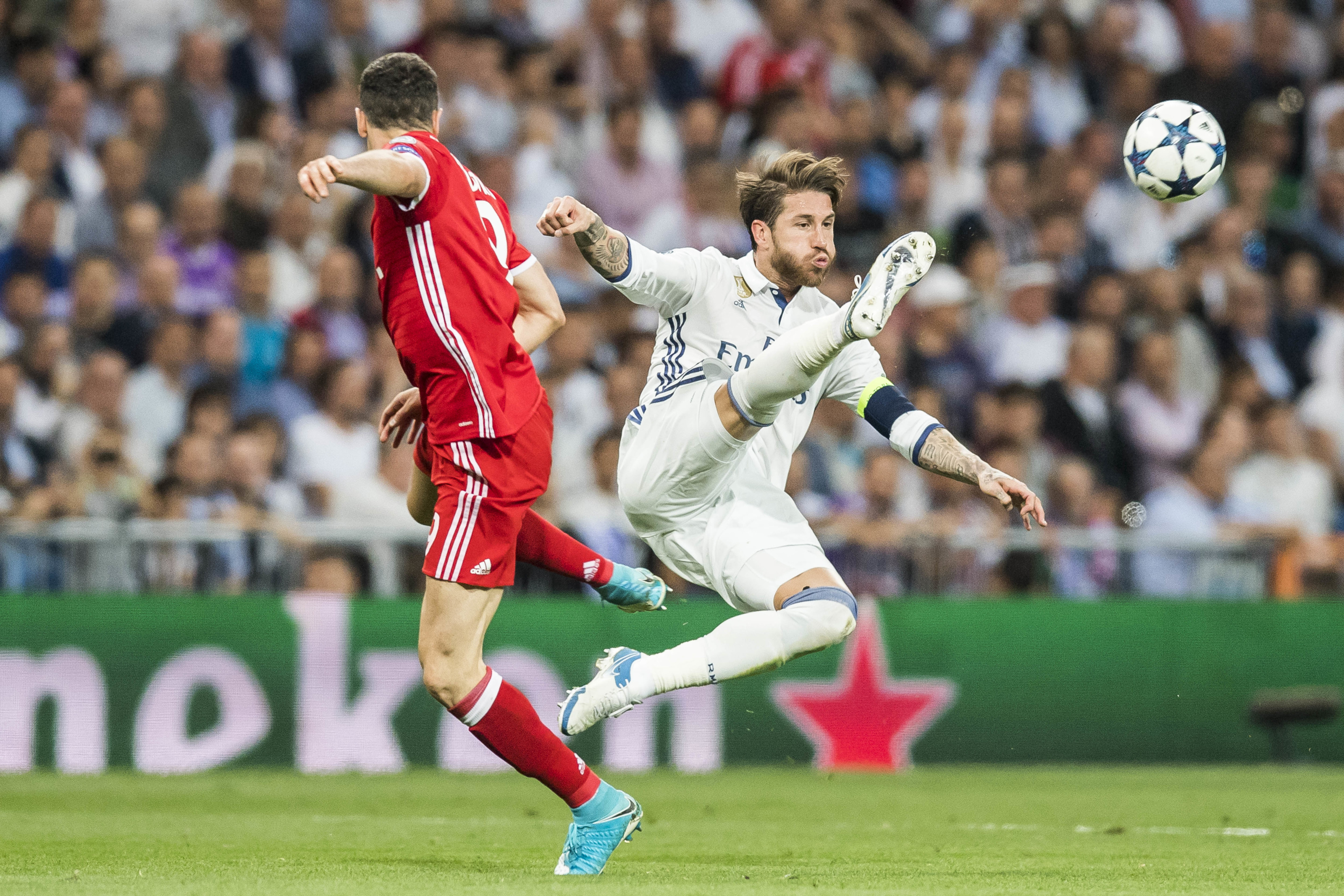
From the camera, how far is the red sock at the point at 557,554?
753cm

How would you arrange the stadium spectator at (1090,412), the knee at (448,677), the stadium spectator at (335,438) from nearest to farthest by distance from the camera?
the knee at (448,677)
the stadium spectator at (335,438)
the stadium spectator at (1090,412)

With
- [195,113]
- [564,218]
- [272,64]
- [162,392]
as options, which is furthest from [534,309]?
[272,64]

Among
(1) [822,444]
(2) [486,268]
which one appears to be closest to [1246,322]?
(1) [822,444]

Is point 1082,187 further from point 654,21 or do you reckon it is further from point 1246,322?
point 654,21

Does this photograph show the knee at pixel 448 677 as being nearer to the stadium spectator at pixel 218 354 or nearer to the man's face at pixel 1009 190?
the stadium spectator at pixel 218 354

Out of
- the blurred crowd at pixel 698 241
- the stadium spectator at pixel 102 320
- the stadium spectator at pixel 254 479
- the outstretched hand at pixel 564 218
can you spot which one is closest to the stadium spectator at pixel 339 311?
the blurred crowd at pixel 698 241

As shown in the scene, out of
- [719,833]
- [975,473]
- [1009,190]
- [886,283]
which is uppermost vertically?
[1009,190]

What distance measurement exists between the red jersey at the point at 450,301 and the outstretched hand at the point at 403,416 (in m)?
0.39

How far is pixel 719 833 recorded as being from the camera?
28.3 ft

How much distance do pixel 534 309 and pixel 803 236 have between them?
3.87 ft

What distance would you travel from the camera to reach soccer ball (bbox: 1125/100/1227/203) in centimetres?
900

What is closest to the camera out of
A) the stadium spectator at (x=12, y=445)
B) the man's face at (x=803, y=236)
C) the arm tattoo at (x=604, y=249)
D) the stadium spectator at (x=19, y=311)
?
the arm tattoo at (x=604, y=249)

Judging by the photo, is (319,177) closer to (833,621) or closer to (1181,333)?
(833,621)

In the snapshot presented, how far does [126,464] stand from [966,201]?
7.04 metres
